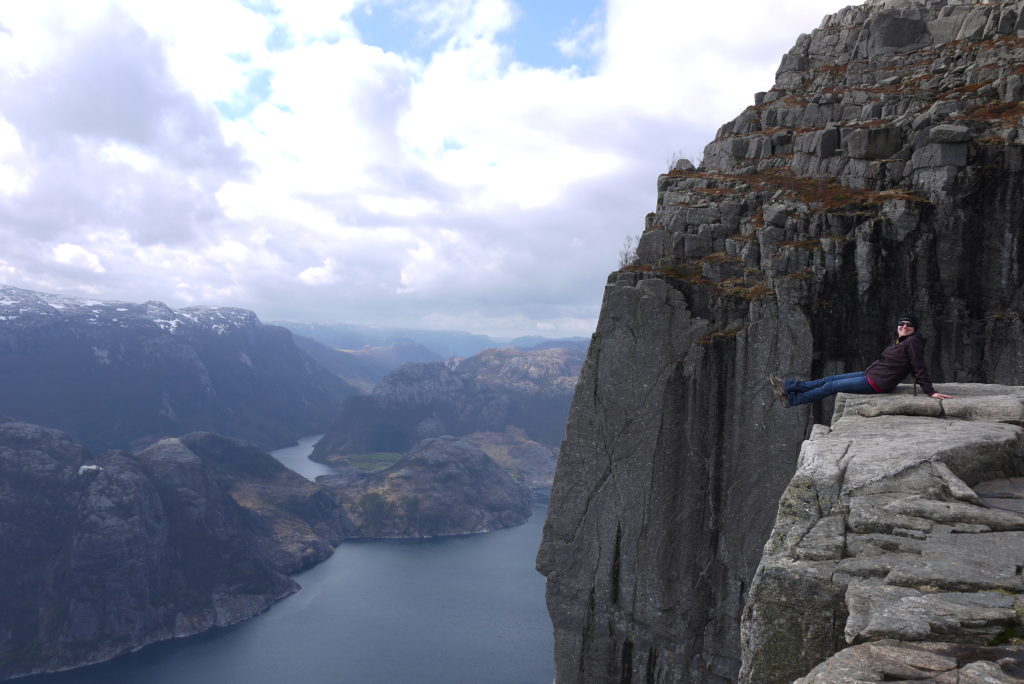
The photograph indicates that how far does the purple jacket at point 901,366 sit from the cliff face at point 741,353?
1243 cm

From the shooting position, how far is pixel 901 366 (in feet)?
54.1

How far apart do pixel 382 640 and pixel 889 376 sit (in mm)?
132941

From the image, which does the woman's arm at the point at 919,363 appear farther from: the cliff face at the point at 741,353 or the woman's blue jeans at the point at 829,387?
the cliff face at the point at 741,353

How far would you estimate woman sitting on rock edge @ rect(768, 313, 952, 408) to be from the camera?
51.8 ft

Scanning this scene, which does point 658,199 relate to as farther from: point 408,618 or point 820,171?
point 408,618

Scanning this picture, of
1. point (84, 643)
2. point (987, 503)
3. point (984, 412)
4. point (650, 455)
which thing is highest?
point (984, 412)

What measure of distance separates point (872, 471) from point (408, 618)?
478 ft

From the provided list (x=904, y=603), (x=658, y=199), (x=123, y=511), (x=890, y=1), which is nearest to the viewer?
(x=904, y=603)

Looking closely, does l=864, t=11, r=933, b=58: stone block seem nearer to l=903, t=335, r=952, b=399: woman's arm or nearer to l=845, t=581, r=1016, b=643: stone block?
l=903, t=335, r=952, b=399: woman's arm

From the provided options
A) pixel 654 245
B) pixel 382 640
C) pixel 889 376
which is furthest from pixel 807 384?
pixel 382 640

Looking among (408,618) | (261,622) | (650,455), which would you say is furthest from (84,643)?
(650,455)

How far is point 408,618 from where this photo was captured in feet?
470

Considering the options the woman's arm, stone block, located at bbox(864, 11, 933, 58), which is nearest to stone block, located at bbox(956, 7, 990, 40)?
stone block, located at bbox(864, 11, 933, 58)

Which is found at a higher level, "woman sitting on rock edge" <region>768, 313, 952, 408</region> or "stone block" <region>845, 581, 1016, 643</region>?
"woman sitting on rock edge" <region>768, 313, 952, 408</region>
